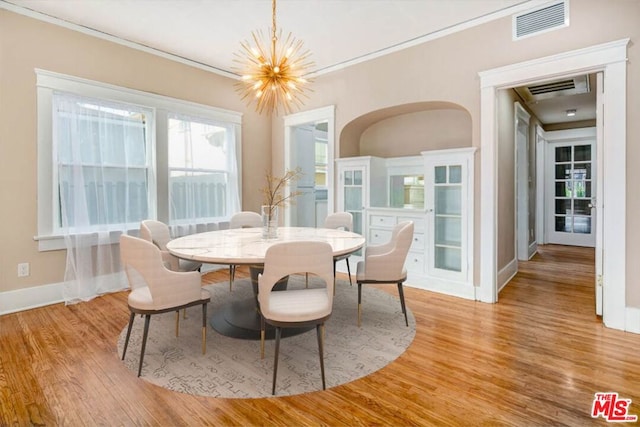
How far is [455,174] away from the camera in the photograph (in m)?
3.77

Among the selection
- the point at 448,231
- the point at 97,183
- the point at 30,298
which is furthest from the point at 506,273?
the point at 30,298

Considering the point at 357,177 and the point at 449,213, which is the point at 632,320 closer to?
the point at 449,213

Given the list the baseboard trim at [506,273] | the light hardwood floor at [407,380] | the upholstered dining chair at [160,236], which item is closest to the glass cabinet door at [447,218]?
the baseboard trim at [506,273]

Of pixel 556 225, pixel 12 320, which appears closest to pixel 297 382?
pixel 12 320

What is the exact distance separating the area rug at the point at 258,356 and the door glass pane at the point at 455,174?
1.58 meters

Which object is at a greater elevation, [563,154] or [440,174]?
[563,154]

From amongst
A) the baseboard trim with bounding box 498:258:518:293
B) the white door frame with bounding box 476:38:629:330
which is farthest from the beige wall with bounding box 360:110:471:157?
the baseboard trim with bounding box 498:258:518:293

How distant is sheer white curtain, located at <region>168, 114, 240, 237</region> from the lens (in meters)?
4.47

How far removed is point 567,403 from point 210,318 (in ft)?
8.68

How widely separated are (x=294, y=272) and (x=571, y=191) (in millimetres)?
7314

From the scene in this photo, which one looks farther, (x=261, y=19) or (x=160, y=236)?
(x=261, y=19)

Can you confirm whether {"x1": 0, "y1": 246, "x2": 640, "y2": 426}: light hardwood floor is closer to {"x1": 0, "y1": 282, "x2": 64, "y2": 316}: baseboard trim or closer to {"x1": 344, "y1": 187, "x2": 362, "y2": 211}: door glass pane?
{"x1": 0, "y1": 282, "x2": 64, "y2": 316}: baseboard trim

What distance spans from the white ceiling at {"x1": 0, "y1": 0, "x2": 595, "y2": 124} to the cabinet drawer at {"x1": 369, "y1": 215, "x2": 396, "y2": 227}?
2.07 m

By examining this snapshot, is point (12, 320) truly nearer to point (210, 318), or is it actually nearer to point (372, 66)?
point (210, 318)
